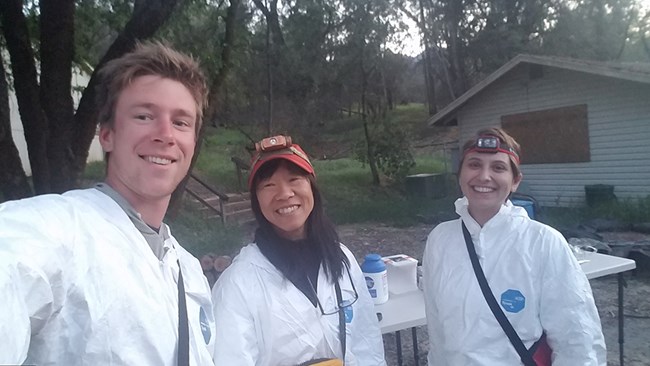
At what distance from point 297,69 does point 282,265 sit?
20.9 meters

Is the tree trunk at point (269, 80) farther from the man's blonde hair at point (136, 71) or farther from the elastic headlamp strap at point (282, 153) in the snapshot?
the man's blonde hair at point (136, 71)

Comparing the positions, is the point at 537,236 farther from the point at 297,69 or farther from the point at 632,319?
the point at 297,69

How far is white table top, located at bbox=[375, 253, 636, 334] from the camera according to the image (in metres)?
2.66

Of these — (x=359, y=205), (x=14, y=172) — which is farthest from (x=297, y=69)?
(x=14, y=172)

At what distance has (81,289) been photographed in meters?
1.03

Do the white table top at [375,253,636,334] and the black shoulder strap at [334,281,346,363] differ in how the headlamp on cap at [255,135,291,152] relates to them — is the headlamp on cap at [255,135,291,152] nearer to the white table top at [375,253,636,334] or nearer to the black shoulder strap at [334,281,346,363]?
the black shoulder strap at [334,281,346,363]

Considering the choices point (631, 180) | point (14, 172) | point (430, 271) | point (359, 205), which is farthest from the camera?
point (359, 205)

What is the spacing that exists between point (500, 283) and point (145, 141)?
167 centimetres

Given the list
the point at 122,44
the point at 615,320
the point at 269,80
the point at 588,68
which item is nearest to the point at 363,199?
the point at 269,80

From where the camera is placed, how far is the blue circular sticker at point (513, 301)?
2.06m

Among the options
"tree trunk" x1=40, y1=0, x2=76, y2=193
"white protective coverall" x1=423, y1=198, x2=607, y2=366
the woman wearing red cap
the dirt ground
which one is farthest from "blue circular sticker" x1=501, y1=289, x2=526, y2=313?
"tree trunk" x1=40, y1=0, x2=76, y2=193

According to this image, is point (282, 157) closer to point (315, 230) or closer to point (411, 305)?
point (315, 230)

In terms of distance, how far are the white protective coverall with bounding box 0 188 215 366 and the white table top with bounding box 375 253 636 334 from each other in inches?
63.3

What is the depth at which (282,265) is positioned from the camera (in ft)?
6.49
